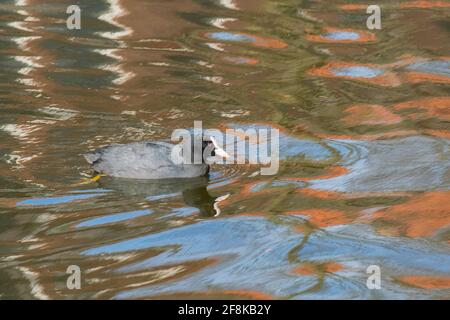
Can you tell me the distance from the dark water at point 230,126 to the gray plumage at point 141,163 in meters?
0.13

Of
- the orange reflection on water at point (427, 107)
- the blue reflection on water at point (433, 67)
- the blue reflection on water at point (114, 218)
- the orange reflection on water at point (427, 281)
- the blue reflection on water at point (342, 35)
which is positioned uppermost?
the blue reflection on water at point (342, 35)

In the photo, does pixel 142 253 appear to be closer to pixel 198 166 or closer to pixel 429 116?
pixel 198 166

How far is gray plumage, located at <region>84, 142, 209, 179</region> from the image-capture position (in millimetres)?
7883

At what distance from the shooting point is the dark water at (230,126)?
6.20 m

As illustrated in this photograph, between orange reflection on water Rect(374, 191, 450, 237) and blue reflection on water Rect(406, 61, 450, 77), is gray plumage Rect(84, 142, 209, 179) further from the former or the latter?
blue reflection on water Rect(406, 61, 450, 77)

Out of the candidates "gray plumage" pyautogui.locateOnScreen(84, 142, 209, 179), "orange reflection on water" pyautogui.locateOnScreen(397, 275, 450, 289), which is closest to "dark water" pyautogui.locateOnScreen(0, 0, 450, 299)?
"orange reflection on water" pyautogui.locateOnScreen(397, 275, 450, 289)

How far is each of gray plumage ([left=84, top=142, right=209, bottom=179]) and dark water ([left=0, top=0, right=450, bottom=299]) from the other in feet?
0.43

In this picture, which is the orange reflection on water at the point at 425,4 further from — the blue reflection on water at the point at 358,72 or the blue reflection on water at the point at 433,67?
the blue reflection on water at the point at 358,72

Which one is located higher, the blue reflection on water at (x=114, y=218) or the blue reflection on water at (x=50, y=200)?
the blue reflection on water at (x=50, y=200)

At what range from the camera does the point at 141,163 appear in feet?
26.1

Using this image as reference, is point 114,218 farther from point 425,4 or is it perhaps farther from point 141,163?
point 425,4

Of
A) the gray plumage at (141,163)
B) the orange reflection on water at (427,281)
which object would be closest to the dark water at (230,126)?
the orange reflection on water at (427,281)

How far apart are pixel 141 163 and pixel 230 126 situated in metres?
1.34
